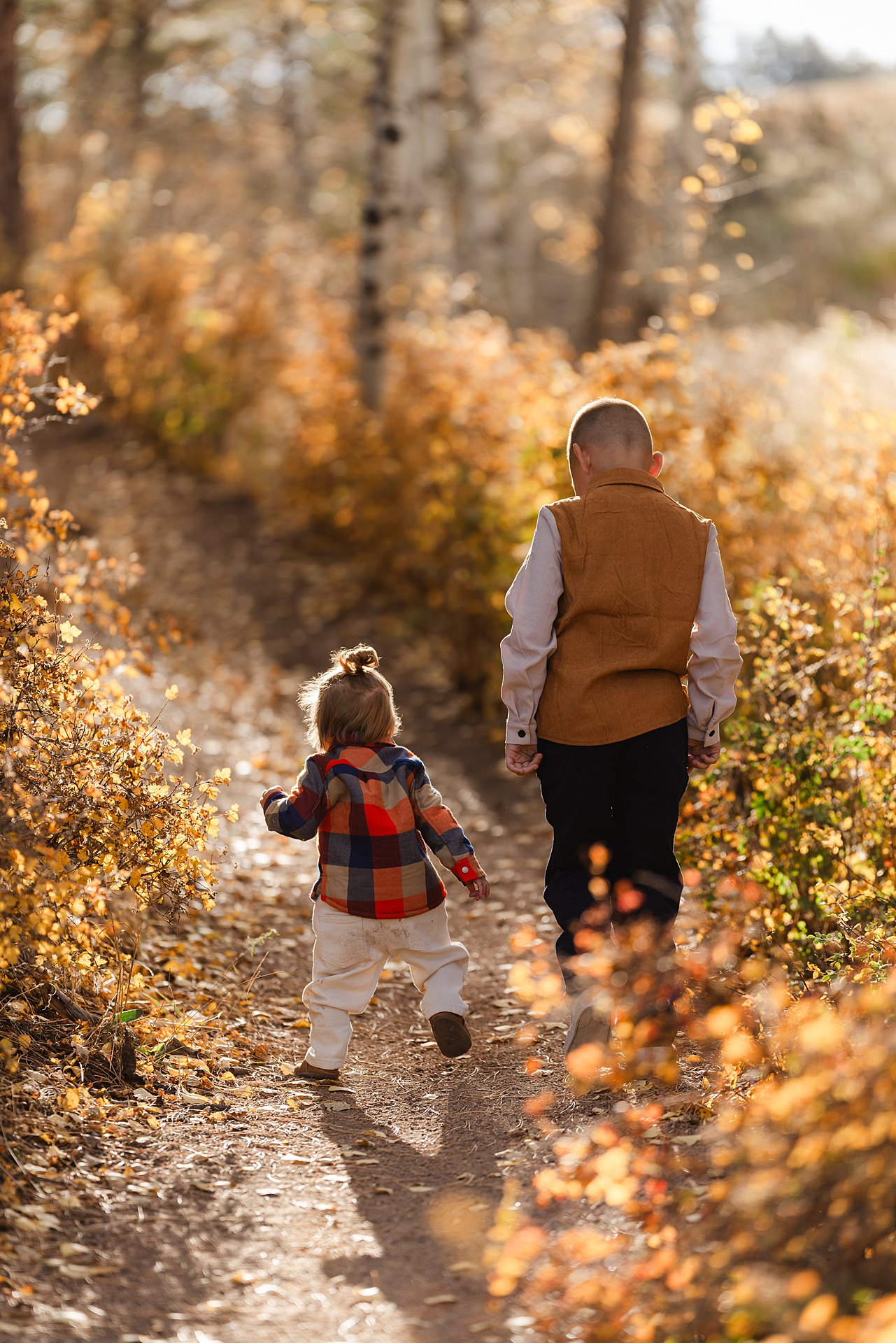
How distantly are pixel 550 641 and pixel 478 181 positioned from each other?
13329mm

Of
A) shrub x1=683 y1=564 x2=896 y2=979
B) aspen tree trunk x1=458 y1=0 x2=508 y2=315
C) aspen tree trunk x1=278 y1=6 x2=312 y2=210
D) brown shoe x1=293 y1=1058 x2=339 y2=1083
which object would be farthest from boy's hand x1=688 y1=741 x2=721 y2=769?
aspen tree trunk x1=278 y1=6 x2=312 y2=210

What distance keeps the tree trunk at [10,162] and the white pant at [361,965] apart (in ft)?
35.3

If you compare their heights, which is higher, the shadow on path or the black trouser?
the black trouser

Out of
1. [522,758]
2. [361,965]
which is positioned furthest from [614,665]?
[361,965]

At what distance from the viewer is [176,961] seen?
4.63m

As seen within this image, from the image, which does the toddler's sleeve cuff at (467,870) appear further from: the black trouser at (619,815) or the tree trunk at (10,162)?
the tree trunk at (10,162)

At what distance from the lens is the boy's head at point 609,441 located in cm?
379

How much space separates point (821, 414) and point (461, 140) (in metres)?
8.77

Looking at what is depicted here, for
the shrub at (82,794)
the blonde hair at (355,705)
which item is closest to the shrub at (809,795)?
the blonde hair at (355,705)

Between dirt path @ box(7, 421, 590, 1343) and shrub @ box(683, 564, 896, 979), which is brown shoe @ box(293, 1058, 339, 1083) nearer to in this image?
dirt path @ box(7, 421, 590, 1343)

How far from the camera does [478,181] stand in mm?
15625

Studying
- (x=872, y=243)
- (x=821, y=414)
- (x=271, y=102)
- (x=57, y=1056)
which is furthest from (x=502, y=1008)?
(x=271, y=102)

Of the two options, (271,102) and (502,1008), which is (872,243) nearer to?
(271,102)

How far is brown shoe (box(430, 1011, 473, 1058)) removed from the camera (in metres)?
3.93
